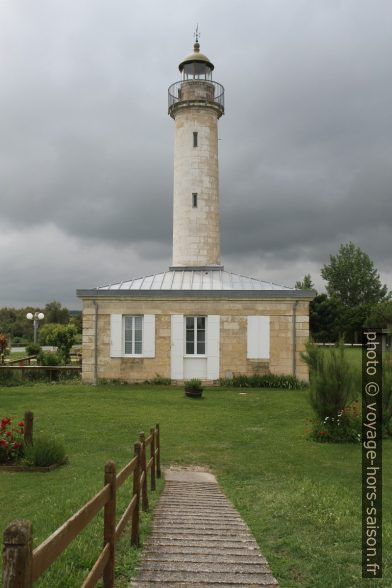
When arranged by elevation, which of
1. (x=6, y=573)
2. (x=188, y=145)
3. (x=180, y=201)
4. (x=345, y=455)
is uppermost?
(x=188, y=145)

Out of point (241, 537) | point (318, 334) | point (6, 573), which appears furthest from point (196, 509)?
point (318, 334)

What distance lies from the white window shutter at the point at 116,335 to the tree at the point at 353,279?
50.8 m

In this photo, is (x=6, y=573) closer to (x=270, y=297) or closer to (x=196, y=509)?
(x=196, y=509)

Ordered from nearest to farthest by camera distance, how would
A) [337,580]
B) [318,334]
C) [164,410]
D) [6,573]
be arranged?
1. [6,573]
2. [337,580]
3. [164,410]
4. [318,334]

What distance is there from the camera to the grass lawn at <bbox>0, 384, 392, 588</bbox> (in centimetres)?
488

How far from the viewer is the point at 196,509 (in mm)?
6508

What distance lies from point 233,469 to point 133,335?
38.5 feet

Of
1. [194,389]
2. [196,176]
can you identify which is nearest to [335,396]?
[194,389]

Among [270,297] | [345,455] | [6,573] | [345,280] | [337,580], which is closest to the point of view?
[6,573]

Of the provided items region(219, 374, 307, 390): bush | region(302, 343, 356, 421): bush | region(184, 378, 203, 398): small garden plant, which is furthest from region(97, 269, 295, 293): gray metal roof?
region(302, 343, 356, 421): bush

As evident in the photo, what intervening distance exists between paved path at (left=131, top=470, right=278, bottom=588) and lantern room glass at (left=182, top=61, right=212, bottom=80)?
22.9m

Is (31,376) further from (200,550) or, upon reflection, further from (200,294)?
(200,550)

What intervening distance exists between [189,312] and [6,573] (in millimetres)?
18302

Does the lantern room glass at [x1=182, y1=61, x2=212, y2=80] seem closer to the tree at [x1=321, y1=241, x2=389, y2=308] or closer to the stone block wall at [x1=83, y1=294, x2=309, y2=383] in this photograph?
the stone block wall at [x1=83, y1=294, x2=309, y2=383]
